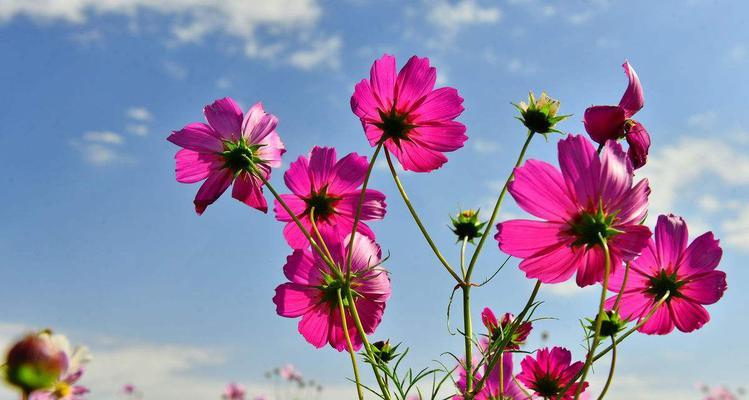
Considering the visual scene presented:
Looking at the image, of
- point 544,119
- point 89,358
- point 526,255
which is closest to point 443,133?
point 544,119

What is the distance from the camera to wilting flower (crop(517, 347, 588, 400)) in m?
1.18

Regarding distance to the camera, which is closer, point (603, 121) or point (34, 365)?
point (34, 365)

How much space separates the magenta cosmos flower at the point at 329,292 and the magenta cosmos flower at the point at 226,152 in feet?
0.35

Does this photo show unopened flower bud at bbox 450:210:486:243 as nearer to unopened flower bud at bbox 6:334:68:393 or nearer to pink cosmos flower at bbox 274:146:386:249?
pink cosmos flower at bbox 274:146:386:249

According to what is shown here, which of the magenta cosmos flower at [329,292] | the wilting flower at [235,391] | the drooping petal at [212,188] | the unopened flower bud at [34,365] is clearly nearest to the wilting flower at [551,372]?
the magenta cosmos flower at [329,292]

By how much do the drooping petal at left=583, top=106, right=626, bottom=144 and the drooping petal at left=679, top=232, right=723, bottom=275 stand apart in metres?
0.22

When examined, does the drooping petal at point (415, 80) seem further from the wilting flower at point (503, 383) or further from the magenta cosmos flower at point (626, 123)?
the wilting flower at point (503, 383)

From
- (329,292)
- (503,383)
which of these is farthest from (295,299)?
(503,383)

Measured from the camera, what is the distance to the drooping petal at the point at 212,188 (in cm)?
104

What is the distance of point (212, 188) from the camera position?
1.04 metres

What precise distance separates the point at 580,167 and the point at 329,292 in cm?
39

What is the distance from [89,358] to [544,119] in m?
0.64

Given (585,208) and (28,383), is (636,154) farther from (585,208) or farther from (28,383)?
(28,383)

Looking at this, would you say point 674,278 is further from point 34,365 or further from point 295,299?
point 34,365
